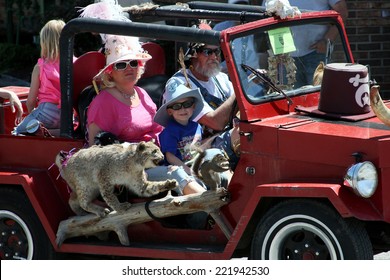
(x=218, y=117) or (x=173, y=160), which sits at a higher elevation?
(x=218, y=117)

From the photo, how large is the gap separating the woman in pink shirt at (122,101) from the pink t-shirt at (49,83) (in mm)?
859

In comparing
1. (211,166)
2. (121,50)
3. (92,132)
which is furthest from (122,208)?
(121,50)

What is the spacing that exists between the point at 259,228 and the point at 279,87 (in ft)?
3.25

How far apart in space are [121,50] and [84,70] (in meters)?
0.38

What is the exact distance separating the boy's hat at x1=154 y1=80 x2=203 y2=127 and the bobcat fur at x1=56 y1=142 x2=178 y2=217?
0.37 metres

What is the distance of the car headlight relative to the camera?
17.5 ft

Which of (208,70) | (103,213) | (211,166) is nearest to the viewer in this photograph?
(211,166)

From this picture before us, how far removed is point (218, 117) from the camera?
250 inches

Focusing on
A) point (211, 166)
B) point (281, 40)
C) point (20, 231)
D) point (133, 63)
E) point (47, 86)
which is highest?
point (281, 40)

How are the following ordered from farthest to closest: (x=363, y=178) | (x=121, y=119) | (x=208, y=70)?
1. (x=208, y=70)
2. (x=121, y=119)
3. (x=363, y=178)

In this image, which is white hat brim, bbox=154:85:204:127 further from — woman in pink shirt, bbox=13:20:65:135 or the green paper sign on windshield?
woman in pink shirt, bbox=13:20:65:135

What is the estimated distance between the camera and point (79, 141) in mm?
6414

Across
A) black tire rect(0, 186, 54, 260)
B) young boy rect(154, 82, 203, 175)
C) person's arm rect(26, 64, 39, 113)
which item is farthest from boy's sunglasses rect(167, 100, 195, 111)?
person's arm rect(26, 64, 39, 113)

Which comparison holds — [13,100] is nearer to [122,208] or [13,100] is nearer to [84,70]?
[84,70]
